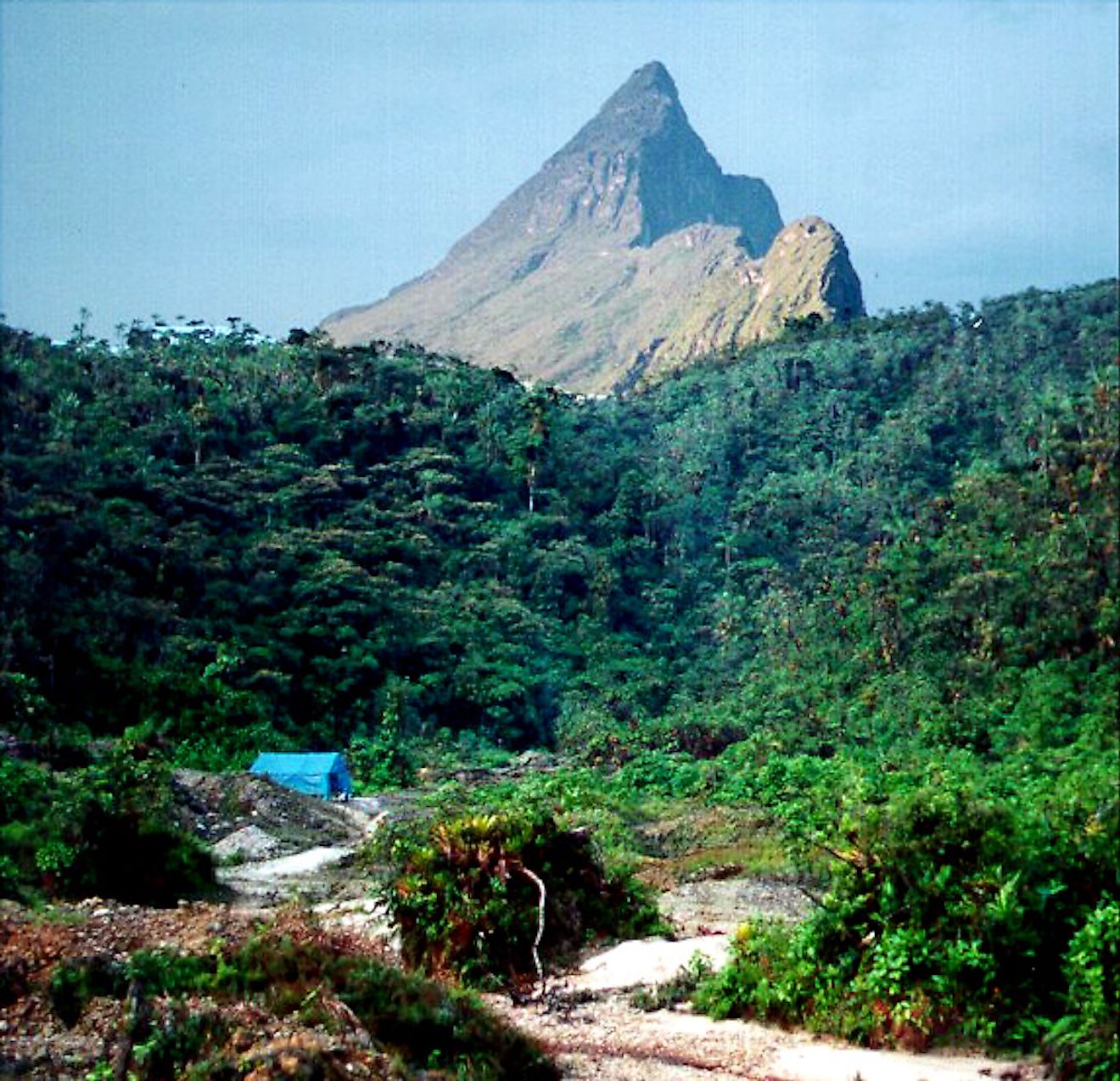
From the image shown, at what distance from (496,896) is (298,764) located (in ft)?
51.1

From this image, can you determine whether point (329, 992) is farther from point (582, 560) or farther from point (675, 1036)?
point (582, 560)

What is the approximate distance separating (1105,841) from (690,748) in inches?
873

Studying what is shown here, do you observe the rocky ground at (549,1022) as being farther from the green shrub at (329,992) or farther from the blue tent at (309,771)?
the blue tent at (309,771)

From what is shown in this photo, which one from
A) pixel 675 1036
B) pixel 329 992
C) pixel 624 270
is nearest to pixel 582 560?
pixel 675 1036

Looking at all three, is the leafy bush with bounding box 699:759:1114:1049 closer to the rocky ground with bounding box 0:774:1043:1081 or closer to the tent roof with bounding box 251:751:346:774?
the rocky ground with bounding box 0:774:1043:1081

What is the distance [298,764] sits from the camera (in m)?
23.4

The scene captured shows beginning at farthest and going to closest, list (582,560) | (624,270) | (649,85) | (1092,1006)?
(649,85), (624,270), (582,560), (1092,1006)

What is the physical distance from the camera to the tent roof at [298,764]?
23.2 metres

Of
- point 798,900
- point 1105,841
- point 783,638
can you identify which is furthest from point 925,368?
point 1105,841

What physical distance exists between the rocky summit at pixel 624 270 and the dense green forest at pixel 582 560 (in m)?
14.3

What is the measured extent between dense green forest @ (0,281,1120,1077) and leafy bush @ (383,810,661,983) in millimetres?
3792

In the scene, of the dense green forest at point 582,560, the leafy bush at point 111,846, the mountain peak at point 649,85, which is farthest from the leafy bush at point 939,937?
the mountain peak at point 649,85

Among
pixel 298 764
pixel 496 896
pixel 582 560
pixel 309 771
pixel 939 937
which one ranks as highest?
pixel 582 560

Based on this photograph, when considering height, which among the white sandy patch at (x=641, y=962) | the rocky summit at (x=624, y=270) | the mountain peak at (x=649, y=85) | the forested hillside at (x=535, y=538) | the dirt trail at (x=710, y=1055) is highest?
the mountain peak at (x=649, y=85)
